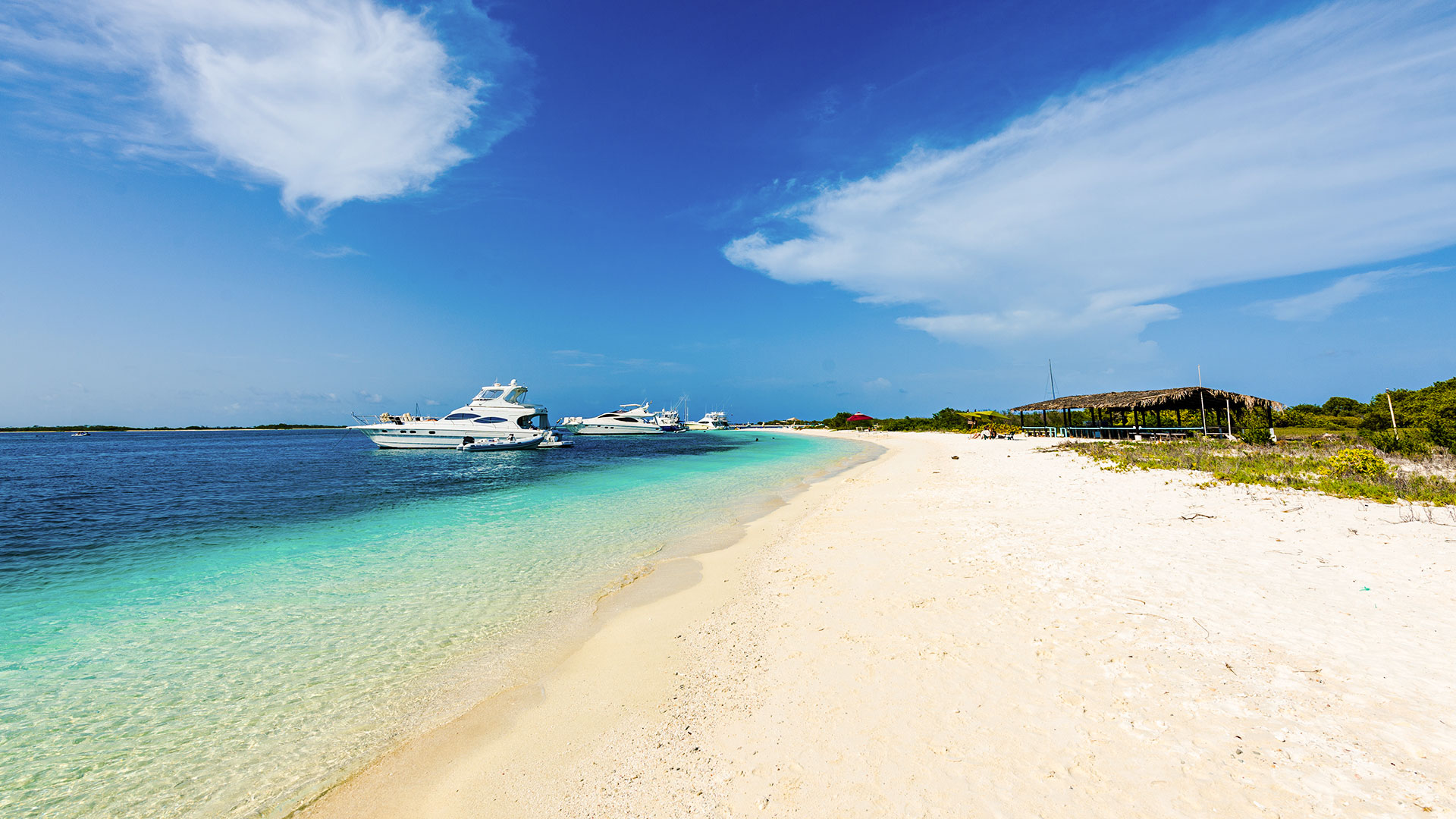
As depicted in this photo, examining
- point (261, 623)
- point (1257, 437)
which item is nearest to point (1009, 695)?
point (261, 623)

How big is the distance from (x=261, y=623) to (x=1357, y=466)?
20351mm

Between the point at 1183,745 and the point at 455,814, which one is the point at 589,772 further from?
the point at 1183,745

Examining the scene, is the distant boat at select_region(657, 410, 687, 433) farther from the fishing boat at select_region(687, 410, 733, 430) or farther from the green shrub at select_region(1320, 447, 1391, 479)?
the green shrub at select_region(1320, 447, 1391, 479)

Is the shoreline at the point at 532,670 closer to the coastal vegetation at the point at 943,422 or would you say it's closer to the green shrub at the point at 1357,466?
the green shrub at the point at 1357,466

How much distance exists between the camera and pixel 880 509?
12547 mm

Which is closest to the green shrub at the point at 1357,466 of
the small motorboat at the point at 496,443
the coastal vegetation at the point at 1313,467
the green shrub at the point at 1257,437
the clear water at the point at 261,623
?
the coastal vegetation at the point at 1313,467

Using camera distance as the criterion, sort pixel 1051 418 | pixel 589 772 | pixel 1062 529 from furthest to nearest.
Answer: pixel 1051 418 < pixel 1062 529 < pixel 589 772

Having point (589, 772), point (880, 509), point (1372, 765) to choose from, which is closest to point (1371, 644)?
point (1372, 765)

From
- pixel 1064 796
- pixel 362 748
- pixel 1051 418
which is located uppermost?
pixel 1051 418

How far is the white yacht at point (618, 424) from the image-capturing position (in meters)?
83.8

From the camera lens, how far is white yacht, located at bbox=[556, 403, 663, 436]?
83.8 meters

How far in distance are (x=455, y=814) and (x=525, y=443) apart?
41.2m

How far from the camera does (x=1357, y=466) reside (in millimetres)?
10828

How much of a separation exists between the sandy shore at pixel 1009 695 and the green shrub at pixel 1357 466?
13.2ft
